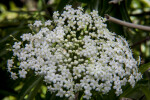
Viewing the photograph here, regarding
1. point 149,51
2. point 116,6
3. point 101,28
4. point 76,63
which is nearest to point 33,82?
point 76,63

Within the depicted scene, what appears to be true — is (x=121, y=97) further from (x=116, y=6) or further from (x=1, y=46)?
(x=1, y=46)

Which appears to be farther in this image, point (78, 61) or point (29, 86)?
point (29, 86)

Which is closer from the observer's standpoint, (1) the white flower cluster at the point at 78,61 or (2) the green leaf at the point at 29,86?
(1) the white flower cluster at the point at 78,61

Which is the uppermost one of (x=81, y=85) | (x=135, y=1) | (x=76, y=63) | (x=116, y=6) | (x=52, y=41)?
(x=135, y=1)

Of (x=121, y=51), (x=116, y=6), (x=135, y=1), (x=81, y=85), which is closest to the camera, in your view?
(x=81, y=85)

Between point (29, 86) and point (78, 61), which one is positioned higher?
point (78, 61)

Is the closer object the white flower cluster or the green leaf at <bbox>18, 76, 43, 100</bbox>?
the white flower cluster

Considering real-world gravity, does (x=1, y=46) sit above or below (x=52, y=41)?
above

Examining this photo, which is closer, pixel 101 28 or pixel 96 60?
pixel 96 60
